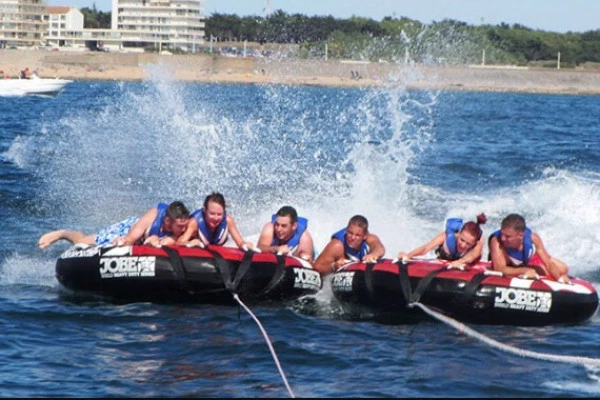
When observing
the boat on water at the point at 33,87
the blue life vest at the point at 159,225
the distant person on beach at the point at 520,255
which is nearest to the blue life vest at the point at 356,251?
→ the distant person on beach at the point at 520,255

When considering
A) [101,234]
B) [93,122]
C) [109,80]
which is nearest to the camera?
[101,234]

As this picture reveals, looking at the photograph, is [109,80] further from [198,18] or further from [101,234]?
[101,234]

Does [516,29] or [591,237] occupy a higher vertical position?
[516,29]

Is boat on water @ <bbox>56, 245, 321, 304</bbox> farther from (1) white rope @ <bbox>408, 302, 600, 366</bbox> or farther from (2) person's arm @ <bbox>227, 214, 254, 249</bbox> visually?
(1) white rope @ <bbox>408, 302, 600, 366</bbox>

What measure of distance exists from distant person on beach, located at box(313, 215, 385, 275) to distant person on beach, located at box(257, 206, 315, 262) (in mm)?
174

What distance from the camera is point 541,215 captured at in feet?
60.9

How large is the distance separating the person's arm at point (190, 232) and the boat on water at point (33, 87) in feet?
144

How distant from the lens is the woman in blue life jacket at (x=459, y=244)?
11.5 m

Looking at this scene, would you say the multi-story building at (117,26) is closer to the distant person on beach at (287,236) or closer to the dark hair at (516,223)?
the distant person on beach at (287,236)

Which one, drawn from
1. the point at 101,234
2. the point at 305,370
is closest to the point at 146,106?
the point at 101,234

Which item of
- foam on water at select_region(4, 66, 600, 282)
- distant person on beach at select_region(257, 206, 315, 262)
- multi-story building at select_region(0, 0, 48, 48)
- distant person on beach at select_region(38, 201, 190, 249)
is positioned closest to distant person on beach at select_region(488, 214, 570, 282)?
distant person on beach at select_region(257, 206, 315, 262)

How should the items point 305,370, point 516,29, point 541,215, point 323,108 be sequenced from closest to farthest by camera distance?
point 305,370 < point 541,215 < point 323,108 < point 516,29

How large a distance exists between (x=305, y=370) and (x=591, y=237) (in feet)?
26.8

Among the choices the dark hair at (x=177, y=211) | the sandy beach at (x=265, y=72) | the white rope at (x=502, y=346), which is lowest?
the white rope at (x=502, y=346)
